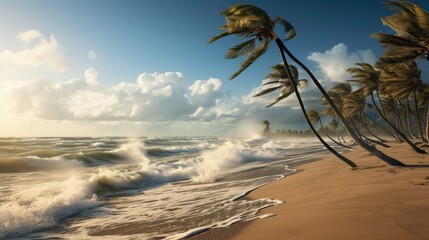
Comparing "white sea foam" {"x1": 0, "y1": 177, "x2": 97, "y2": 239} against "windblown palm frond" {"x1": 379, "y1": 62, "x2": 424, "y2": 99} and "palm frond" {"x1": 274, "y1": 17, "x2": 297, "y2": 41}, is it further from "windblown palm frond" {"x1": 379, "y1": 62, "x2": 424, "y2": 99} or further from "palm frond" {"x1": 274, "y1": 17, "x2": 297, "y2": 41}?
"windblown palm frond" {"x1": 379, "y1": 62, "x2": 424, "y2": 99}

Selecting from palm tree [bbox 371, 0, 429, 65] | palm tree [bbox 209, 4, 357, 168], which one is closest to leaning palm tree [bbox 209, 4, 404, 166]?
palm tree [bbox 209, 4, 357, 168]

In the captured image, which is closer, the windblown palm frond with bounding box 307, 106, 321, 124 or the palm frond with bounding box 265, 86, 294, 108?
the palm frond with bounding box 265, 86, 294, 108

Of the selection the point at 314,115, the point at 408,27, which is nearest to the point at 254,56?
the point at 408,27

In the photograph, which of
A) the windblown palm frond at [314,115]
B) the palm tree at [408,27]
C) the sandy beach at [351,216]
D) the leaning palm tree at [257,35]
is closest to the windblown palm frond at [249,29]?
the leaning palm tree at [257,35]

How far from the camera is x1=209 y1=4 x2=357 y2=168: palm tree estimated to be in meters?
12.1

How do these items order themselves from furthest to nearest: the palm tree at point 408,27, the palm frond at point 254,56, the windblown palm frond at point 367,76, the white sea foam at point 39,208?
the windblown palm frond at point 367,76
the palm frond at point 254,56
the palm tree at point 408,27
the white sea foam at point 39,208

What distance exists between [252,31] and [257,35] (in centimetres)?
42

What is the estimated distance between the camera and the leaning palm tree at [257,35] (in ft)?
39.6

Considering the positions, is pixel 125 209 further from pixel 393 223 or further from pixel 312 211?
pixel 393 223

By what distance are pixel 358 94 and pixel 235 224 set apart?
26497 millimetres

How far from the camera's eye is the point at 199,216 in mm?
7926

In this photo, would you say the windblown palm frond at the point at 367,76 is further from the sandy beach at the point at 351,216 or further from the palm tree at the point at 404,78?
the sandy beach at the point at 351,216

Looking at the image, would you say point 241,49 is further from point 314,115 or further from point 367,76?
point 314,115

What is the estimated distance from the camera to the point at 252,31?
1319 cm
